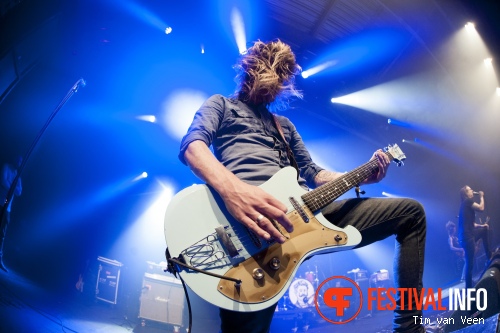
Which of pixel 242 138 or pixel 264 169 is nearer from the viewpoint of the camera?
pixel 264 169

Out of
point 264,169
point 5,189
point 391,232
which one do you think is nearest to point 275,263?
point 264,169

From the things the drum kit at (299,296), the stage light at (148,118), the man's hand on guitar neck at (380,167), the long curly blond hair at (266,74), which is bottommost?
the drum kit at (299,296)

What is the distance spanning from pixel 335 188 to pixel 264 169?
481mm

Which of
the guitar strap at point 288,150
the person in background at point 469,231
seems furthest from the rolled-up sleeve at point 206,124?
the person in background at point 469,231

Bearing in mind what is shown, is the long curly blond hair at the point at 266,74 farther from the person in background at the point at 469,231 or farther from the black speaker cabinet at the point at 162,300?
the person in background at the point at 469,231

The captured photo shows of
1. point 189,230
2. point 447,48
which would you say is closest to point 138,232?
point 189,230

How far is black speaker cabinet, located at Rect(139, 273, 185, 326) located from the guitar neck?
5056mm

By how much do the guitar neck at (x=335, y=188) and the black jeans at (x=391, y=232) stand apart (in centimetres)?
10

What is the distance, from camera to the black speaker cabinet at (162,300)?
5734mm

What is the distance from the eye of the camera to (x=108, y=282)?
20.5 feet

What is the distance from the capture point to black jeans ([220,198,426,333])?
1.49 meters

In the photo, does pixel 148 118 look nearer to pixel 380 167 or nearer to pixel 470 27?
pixel 380 167

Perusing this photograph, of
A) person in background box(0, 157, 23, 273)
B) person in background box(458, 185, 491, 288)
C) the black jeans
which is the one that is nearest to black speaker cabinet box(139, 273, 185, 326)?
person in background box(0, 157, 23, 273)

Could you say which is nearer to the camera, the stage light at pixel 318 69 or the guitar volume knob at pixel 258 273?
the guitar volume knob at pixel 258 273
